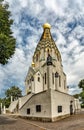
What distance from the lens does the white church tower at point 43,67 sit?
A: 56.9 m

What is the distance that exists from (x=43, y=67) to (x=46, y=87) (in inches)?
228

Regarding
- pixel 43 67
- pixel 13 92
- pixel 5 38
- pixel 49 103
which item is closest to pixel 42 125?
pixel 49 103

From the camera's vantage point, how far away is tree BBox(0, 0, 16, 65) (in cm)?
2133

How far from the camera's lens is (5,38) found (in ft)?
68.5

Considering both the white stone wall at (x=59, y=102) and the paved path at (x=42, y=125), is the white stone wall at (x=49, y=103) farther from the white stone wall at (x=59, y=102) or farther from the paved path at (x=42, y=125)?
the paved path at (x=42, y=125)

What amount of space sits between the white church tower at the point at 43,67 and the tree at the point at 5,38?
110 ft

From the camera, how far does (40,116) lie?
29.1 metres

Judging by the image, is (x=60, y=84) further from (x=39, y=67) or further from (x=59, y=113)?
(x=59, y=113)

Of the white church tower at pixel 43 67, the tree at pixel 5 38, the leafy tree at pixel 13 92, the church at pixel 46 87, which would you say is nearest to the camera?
the tree at pixel 5 38

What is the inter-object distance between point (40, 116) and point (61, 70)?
3357cm

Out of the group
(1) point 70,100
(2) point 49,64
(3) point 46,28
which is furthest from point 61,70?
(1) point 70,100

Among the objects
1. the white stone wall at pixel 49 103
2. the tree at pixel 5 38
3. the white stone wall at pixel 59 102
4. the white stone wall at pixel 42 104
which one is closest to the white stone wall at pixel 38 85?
the white stone wall at pixel 59 102

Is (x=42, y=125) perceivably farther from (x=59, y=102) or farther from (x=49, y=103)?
(x=59, y=102)

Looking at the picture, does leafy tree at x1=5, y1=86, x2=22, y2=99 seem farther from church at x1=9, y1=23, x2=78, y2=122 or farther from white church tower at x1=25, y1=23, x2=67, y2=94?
white church tower at x1=25, y1=23, x2=67, y2=94
